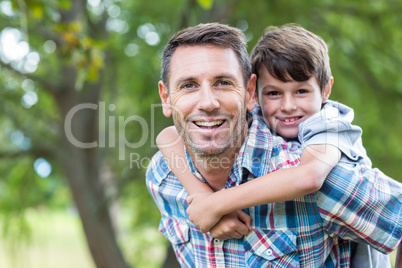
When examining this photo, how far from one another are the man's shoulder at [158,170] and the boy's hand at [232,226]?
463 millimetres

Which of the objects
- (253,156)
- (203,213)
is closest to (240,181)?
(253,156)

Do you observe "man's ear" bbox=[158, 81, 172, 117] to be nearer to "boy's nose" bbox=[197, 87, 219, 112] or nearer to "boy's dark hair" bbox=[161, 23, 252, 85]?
"boy's dark hair" bbox=[161, 23, 252, 85]

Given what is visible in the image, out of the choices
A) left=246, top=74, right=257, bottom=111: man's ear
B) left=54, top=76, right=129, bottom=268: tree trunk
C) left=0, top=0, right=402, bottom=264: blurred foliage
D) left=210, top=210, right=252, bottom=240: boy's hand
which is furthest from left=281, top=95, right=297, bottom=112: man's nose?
left=54, top=76, right=129, bottom=268: tree trunk

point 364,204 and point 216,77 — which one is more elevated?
point 216,77

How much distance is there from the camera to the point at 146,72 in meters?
5.88

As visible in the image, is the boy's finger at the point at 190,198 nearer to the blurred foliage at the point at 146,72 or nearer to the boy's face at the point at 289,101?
the boy's face at the point at 289,101

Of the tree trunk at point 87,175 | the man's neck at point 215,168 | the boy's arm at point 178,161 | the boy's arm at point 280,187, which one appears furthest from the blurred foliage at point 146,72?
the boy's arm at point 280,187

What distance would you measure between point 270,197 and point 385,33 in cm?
481

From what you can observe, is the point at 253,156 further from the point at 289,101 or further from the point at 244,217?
the point at 289,101

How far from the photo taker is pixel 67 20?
603cm

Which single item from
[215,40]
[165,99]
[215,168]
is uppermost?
[215,40]

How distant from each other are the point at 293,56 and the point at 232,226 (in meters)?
0.83

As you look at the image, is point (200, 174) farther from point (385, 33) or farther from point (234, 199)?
point (385, 33)

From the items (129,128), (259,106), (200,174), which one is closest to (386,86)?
(129,128)
